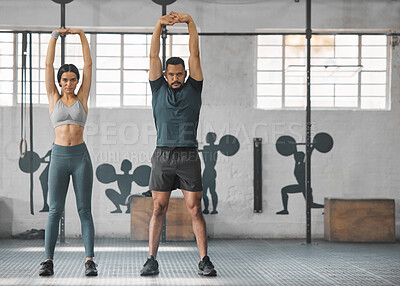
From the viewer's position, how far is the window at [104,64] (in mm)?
7090

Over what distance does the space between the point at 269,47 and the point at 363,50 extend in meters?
1.30

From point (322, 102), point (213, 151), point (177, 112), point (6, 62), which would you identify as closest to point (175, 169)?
point (177, 112)

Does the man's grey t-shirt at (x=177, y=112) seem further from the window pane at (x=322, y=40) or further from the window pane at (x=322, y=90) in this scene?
the window pane at (x=322, y=40)

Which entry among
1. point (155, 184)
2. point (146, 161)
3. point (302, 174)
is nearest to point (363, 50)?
point (302, 174)

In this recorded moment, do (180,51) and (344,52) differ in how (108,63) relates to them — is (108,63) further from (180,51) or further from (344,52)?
(344,52)

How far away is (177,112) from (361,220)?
11.7ft

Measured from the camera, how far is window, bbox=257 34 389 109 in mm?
7262

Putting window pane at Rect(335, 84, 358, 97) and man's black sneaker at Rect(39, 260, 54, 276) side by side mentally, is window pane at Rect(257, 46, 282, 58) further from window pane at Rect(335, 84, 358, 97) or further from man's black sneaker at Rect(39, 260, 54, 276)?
man's black sneaker at Rect(39, 260, 54, 276)

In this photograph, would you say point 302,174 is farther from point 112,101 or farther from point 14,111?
point 14,111

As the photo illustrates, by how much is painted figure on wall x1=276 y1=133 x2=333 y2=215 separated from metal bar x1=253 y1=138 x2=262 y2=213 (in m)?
0.28

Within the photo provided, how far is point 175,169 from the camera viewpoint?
3812mm

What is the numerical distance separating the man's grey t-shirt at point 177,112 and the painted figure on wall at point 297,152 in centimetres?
342

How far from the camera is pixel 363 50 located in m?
7.35

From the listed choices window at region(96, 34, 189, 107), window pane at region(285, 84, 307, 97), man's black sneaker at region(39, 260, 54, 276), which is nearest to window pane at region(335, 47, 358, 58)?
window pane at region(285, 84, 307, 97)
